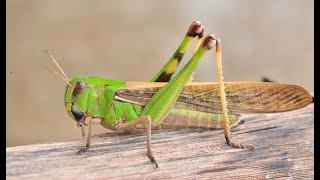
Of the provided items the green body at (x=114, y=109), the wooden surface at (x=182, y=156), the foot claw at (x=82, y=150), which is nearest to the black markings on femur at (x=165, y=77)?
the green body at (x=114, y=109)

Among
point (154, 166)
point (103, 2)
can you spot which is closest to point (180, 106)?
point (154, 166)

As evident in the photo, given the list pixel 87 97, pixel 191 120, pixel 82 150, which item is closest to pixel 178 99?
pixel 191 120

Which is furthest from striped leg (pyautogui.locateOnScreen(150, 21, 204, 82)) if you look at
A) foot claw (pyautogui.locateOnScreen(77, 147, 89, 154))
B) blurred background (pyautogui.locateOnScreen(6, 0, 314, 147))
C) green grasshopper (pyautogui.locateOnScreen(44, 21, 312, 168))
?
blurred background (pyautogui.locateOnScreen(6, 0, 314, 147))

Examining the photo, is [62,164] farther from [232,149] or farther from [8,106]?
[8,106]

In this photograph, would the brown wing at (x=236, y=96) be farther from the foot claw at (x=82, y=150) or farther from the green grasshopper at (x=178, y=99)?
the foot claw at (x=82, y=150)

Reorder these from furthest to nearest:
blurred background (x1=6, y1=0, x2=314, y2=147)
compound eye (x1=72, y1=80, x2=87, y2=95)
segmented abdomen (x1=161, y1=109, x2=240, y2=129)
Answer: blurred background (x1=6, y1=0, x2=314, y2=147), segmented abdomen (x1=161, y1=109, x2=240, y2=129), compound eye (x1=72, y1=80, x2=87, y2=95)

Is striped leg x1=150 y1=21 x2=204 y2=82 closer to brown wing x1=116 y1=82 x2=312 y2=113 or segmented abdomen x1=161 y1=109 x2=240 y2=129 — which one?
brown wing x1=116 y1=82 x2=312 y2=113

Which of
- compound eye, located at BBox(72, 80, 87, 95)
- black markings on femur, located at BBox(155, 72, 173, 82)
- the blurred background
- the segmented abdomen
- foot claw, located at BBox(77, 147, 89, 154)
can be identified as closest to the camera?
foot claw, located at BBox(77, 147, 89, 154)
